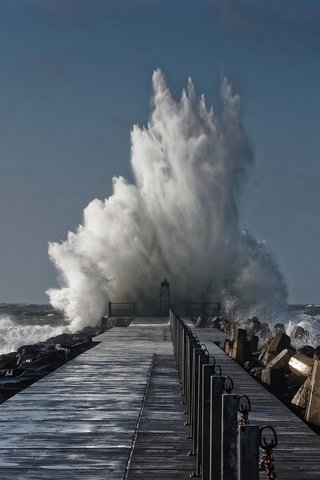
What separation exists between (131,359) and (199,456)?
1160cm

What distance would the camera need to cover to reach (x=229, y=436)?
5406 mm

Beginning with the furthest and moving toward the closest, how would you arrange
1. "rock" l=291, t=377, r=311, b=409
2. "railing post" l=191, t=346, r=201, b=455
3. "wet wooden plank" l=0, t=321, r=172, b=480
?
"rock" l=291, t=377, r=311, b=409
"railing post" l=191, t=346, r=201, b=455
"wet wooden plank" l=0, t=321, r=172, b=480

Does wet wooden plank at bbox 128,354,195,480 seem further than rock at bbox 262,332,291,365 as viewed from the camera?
No

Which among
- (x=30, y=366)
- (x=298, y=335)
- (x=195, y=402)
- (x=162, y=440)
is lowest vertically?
(x=162, y=440)

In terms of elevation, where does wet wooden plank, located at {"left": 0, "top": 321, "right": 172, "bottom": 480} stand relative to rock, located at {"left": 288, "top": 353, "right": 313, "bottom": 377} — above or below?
below

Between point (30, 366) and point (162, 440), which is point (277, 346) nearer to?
point (30, 366)

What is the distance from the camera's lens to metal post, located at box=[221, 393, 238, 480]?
17.2 ft

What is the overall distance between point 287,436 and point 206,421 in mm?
2646

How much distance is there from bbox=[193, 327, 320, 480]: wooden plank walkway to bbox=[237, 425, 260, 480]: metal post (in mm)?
3182

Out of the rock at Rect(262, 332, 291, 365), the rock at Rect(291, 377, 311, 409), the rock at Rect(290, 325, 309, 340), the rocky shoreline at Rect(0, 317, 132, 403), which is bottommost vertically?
the rock at Rect(291, 377, 311, 409)

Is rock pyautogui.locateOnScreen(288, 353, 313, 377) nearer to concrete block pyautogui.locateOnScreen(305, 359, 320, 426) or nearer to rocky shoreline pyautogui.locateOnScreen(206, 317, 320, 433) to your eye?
rocky shoreline pyautogui.locateOnScreen(206, 317, 320, 433)

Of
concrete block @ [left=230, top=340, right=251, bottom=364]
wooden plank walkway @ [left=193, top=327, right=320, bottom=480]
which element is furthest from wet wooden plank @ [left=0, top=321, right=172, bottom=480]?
concrete block @ [left=230, top=340, right=251, bottom=364]

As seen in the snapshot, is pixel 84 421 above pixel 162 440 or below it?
above

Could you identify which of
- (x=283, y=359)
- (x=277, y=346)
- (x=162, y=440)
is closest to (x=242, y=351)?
(x=277, y=346)
